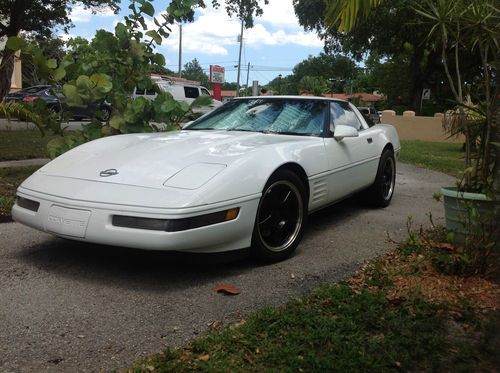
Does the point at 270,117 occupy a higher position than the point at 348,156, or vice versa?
the point at 270,117

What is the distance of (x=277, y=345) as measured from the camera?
2.61 m

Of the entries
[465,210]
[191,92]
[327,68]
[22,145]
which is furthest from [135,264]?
[327,68]

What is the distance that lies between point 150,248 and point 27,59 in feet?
13.4

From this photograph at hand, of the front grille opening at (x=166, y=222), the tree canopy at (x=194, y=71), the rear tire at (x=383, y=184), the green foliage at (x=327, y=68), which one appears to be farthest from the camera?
the tree canopy at (x=194, y=71)

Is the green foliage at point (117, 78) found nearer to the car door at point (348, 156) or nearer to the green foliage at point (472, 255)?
the car door at point (348, 156)

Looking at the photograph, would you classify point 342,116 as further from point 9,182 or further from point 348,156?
point 9,182

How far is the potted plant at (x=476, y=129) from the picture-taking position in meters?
3.50

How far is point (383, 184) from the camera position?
19.7 ft

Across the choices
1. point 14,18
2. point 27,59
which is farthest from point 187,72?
point 27,59

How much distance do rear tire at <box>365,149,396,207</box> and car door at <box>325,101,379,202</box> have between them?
0.59 ft

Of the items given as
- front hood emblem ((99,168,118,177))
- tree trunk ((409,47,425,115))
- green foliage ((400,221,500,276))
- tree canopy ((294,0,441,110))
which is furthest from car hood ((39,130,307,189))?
tree trunk ((409,47,425,115))

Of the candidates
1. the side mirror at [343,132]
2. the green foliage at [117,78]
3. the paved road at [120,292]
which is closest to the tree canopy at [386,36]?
the green foliage at [117,78]

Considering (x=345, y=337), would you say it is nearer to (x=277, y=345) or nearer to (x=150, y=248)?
(x=277, y=345)

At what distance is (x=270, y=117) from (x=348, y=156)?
83 centimetres
